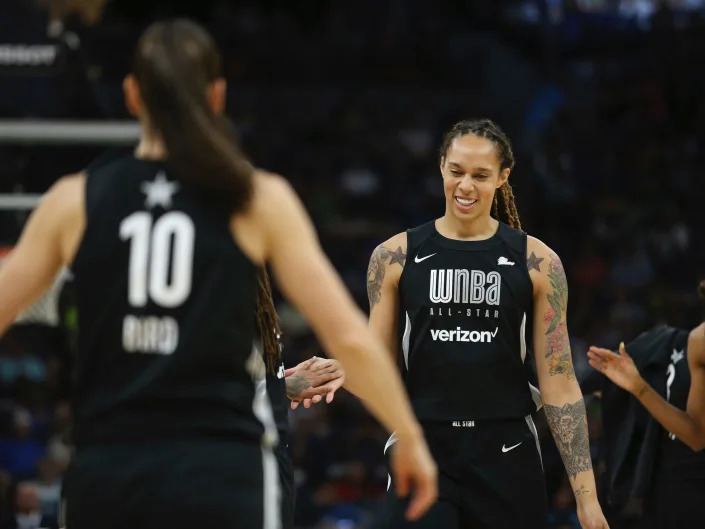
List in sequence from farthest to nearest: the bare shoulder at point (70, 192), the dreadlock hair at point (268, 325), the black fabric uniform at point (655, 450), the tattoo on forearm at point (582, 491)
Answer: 1. the black fabric uniform at point (655, 450)
2. the tattoo on forearm at point (582, 491)
3. the dreadlock hair at point (268, 325)
4. the bare shoulder at point (70, 192)

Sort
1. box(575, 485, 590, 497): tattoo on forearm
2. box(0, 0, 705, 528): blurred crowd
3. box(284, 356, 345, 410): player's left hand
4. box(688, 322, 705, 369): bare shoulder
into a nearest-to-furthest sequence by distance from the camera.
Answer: box(575, 485, 590, 497): tattoo on forearm → box(284, 356, 345, 410): player's left hand → box(688, 322, 705, 369): bare shoulder → box(0, 0, 705, 528): blurred crowd

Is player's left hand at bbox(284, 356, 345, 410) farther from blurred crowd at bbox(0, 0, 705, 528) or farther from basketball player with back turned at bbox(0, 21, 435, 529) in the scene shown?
blurred crowd at bbox(0, 0, 705, 528)

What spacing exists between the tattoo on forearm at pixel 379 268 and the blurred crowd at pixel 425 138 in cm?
542

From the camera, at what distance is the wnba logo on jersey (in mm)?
5020

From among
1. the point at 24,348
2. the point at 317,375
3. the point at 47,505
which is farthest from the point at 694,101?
the point at 317,375

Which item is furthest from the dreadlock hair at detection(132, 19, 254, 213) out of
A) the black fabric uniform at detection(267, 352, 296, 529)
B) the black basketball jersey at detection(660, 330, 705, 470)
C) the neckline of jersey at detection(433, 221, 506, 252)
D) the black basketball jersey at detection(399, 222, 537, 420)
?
the black basketball jersey at detection(660, 330, 705, 470)

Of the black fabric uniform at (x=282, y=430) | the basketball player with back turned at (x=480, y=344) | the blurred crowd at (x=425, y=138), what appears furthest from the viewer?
the blurred crowd at (x=425, y=138)

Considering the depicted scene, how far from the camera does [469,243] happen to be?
5156 millimetres

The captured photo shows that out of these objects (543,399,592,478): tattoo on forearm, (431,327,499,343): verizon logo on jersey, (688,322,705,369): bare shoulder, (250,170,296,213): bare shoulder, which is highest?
(250,170,296,213): bare shoulder

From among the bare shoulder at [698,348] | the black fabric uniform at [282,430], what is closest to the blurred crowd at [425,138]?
the bare shoulder at [698,348]

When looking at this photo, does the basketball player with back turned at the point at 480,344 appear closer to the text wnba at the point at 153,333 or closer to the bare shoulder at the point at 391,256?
the bare shoulder at the point at 391,256

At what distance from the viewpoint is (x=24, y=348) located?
12.0 m

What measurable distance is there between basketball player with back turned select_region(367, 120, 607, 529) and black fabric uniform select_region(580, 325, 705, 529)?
1.30 metres

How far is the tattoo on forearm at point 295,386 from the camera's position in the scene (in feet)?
16.9
